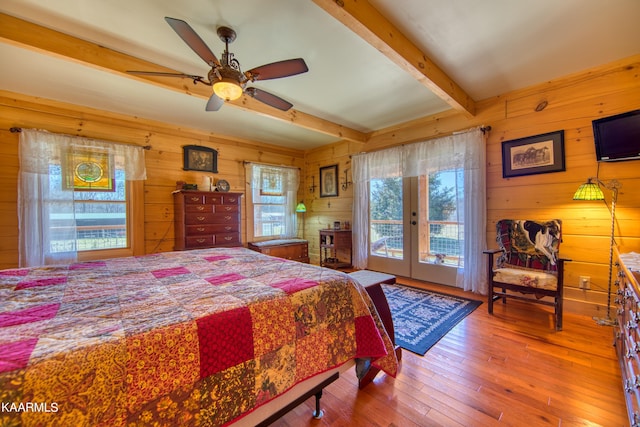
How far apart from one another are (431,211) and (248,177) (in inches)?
125

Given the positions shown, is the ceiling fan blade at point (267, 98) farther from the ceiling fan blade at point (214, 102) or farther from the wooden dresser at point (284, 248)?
the wooden dresser at point (284, 248)

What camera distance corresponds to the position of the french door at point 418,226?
139 inches

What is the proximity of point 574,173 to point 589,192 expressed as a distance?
410mm

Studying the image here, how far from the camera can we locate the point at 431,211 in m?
3.74

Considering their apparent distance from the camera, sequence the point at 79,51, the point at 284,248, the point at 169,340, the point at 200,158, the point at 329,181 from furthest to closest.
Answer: the point at 329,181, the point at 284,248, the point at 200,158, the point at 79,51, the point at 169,340

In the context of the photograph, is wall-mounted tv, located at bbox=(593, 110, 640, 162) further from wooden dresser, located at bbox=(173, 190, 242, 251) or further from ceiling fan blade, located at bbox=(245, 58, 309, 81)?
wooden dresser, located at bbox=(173, 190, 242, 251)

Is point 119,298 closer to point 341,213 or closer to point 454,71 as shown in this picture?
point 454,71

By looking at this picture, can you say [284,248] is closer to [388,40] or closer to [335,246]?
[335,246]

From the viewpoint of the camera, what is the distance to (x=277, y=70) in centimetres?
183

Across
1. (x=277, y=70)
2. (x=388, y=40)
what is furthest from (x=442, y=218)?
(x=277, y=70)

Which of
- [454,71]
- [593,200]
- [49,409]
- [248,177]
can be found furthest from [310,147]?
[49,409]

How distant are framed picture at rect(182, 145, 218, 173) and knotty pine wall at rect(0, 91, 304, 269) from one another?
0.25ft

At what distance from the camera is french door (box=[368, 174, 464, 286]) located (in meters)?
3.52

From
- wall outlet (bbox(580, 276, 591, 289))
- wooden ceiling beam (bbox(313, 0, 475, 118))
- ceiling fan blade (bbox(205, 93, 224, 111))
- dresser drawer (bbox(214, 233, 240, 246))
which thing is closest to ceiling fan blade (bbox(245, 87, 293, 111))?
ceiling fan blade (bbox(205, 93, 224, 111))
